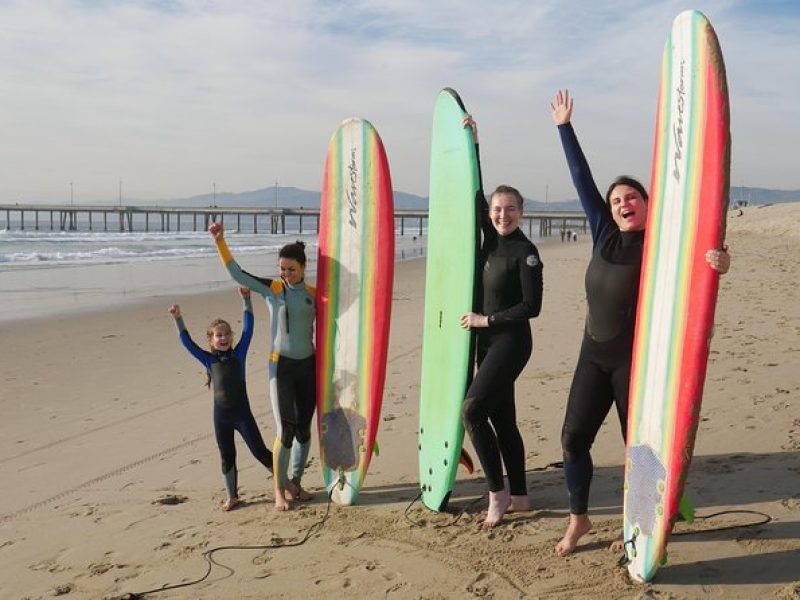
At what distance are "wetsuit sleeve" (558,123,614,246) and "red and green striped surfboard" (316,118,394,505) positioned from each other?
106 cm

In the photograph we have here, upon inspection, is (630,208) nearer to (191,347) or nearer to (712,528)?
(712,528)

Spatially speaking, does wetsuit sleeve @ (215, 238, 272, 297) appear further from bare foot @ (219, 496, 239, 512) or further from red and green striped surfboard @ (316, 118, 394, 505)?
bare foot @ (219, 496, 239, 512)

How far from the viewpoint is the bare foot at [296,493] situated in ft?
12.3

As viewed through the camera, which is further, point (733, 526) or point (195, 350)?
point (195, 350)

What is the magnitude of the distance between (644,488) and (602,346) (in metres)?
0.55

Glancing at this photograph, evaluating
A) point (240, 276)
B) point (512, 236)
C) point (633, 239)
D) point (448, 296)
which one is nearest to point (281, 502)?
point (240, 276)

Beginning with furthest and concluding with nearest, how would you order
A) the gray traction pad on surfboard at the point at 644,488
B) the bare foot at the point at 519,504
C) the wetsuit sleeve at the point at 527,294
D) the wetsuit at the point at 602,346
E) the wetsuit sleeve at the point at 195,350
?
the wetsuit sleeve at the point at 195,350 < the bare foot at the point at 519,504 < the wetsuit sleeve at the point at 527,294 < the wetsuit at the point at 602,346 < the gray traction pad on surfboard at the point at 644,488

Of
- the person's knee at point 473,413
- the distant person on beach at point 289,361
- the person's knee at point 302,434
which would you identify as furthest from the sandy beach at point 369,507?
the person's knee at point 473,413

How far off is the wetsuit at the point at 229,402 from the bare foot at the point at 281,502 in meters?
0.16

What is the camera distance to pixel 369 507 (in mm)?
3674

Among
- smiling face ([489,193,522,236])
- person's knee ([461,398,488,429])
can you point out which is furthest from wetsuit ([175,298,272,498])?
smiling face ([489,193,522,236])

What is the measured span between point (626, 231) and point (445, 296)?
39.0 inches

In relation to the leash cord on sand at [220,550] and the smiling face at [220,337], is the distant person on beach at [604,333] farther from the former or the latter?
the smiling face at [220,337]

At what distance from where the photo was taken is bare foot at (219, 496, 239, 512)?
3.68 m
